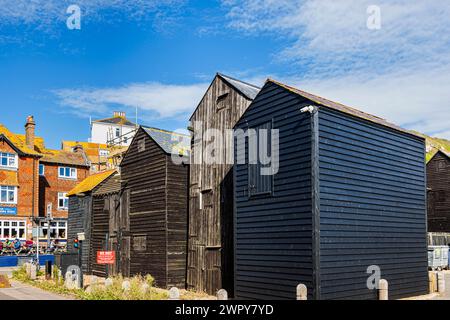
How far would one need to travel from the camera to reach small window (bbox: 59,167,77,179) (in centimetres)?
5355

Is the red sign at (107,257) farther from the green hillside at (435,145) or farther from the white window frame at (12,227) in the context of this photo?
the green hillside at (435,145)

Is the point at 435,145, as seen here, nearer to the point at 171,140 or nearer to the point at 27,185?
the point at 27,185

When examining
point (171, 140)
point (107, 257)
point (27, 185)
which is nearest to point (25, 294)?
point (107, 257)

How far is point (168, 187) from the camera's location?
22562 millimetres

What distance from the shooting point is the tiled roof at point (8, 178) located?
46.1m

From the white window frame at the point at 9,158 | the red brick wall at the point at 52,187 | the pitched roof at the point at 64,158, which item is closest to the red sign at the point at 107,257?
the white window frame at the point at 9,158

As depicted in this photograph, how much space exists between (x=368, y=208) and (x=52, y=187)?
4408cm

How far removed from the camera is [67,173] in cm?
5391

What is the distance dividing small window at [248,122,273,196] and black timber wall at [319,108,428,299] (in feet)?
7.61

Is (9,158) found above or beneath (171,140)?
above

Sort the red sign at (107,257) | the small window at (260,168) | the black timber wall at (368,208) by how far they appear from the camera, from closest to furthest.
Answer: the black timber wall at (368,208) < the small window at (260,168) < the red sign at (107,257)

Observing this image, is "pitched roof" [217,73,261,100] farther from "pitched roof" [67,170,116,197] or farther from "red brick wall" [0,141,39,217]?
"red brick wall" [0,141,39,217]

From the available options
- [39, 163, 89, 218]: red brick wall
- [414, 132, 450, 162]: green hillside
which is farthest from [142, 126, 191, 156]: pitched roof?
[414, 132, 450, 162]: green hillside

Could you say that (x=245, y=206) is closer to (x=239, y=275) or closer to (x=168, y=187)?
(x=239, y=275)
